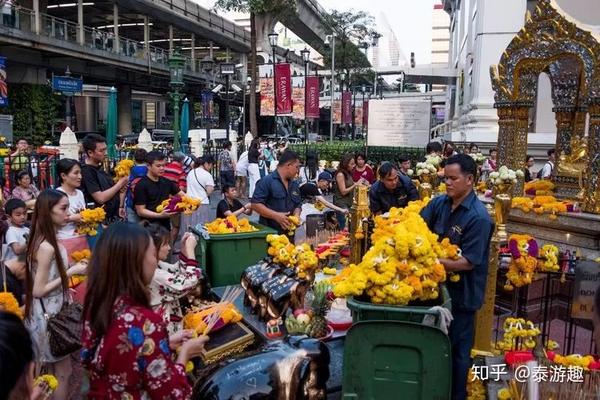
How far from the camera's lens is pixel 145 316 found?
237 centimetres

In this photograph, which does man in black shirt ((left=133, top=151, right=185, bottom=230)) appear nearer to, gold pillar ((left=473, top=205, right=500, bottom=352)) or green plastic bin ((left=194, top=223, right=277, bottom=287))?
green plastic bin ((left=194, top=223, right=277, bottom=287))

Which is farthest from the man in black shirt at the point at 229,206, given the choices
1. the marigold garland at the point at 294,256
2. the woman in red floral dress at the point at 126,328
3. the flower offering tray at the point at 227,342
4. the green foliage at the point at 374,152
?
the green foliage at the point at 374,152

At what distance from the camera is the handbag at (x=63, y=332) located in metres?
3.86

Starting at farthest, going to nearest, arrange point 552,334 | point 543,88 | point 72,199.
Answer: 1. point 543,88
2. point 552,334
3. point 72,199

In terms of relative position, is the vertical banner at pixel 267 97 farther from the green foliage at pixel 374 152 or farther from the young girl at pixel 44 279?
the young girl at pixel 44 279

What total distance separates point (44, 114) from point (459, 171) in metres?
31.4

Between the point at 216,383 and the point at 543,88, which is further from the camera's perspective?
the point at 543,88

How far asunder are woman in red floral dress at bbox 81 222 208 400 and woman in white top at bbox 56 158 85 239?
3.22 meters

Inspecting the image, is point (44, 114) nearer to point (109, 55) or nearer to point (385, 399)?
point (109, 55)

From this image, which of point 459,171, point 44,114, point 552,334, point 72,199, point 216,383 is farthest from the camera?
point 44,114

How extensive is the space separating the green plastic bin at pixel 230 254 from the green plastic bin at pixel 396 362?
2.97 metres

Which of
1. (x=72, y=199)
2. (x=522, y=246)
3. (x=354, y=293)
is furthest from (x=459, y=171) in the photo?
(x=72, y=199)

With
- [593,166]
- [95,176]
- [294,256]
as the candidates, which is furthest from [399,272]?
[593,166]

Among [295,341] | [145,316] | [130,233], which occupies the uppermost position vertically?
[130,233]
